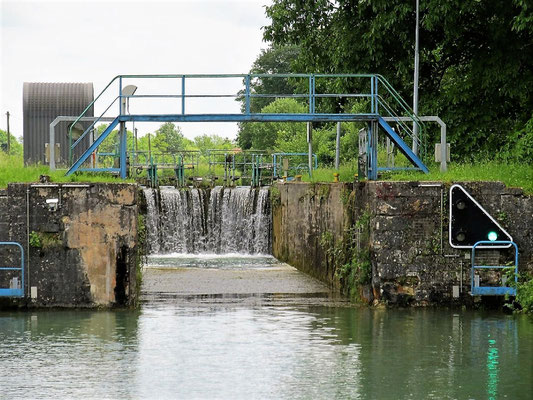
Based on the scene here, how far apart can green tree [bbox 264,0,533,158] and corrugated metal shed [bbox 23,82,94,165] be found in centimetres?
713

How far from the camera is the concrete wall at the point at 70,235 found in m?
20.2

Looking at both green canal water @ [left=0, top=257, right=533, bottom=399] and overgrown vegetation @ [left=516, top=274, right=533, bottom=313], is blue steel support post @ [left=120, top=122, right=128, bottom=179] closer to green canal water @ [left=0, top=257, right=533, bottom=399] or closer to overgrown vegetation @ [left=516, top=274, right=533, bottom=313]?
green canal water @ [left=0, top=257, right=533, bottom=399]

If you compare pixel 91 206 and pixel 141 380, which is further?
pixel 91 206

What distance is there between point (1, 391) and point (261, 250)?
24486mm

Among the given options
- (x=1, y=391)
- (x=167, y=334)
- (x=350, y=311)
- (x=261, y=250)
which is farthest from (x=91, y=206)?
(x=261, y=250)

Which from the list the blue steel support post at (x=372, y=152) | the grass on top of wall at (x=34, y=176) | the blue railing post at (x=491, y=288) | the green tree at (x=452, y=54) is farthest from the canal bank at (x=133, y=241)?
the green tree at (x=452, y=54)

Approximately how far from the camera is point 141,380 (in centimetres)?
1472

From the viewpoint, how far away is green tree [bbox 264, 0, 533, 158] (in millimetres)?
31953

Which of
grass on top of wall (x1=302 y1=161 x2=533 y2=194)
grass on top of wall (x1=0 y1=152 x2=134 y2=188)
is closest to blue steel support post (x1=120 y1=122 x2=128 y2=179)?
grass on top of wall (x1=0 y1=152 x2=134 y2=188)

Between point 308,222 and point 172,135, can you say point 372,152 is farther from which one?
point 172,135

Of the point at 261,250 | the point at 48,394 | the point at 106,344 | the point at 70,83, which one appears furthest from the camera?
the point at 261,250

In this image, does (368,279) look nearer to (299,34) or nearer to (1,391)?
(1,391)

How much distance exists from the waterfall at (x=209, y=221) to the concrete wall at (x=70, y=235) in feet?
58.7

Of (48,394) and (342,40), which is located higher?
(342,40)
